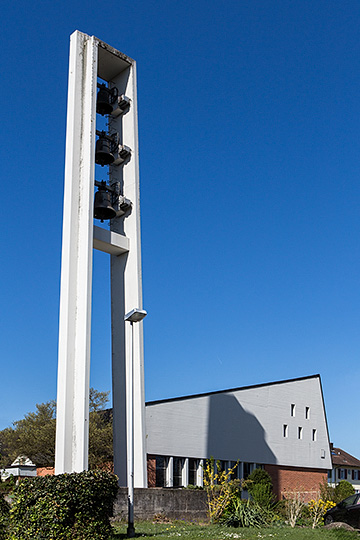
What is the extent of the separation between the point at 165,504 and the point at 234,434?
527 inches

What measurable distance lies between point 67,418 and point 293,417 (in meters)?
22.7

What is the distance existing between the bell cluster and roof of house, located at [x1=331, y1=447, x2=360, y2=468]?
47568 mm

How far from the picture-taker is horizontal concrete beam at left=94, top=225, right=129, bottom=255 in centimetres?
1973

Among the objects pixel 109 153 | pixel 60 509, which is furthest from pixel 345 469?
pixel 60 509

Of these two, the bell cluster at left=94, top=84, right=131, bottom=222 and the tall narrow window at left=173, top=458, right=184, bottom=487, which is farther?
the tall narrow window at left=173, top=458, right=184, bottom=487

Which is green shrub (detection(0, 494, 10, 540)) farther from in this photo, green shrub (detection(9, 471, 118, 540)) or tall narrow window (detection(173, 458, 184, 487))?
tall narrow window (detection(173, 458, 184, 487))

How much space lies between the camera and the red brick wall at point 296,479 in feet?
111

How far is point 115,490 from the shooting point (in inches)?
478

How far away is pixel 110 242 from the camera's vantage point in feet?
65.9

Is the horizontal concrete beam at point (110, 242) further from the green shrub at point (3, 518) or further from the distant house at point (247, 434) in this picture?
the green shrub at point (3, 518)

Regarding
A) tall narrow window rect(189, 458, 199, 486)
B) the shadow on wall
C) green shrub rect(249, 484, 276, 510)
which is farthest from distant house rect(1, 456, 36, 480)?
the shadow on wall

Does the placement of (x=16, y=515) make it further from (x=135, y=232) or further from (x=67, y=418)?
(x=135, y=232)

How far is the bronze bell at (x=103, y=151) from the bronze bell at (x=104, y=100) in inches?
51.2

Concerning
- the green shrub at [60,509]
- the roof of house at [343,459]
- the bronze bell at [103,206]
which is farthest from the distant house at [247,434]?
the roof of house at [343,459]
